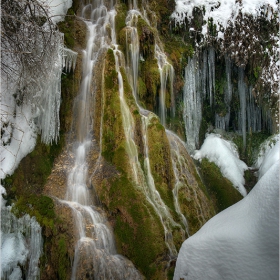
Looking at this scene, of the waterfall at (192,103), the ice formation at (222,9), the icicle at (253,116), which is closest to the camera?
the waterfall at (192,103)

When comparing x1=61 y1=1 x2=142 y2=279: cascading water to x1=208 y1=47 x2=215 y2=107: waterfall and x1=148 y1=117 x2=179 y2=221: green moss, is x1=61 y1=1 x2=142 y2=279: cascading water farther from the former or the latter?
x1=208 y1=47 x2=215 y2=107: waterfall

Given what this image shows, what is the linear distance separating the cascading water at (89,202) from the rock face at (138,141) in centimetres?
7

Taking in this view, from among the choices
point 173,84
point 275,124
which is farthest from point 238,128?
point 173,84

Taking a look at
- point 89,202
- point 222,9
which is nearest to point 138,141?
point 89,202

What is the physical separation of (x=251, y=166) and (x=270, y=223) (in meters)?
7.31

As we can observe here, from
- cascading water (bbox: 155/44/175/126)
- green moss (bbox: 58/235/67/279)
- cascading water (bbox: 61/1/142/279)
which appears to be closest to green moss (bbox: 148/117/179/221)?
cascading water (bbox: 61/1/142/279)

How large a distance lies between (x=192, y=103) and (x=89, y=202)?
525 centimetres

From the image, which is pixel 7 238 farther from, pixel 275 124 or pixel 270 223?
pixel 275 124

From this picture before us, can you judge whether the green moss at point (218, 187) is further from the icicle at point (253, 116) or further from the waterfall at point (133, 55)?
the waterfall at point (133, 55)

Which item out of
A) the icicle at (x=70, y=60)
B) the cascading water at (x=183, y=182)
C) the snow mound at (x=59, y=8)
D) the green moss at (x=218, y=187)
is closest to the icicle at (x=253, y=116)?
the green moss at (x=218, y=187)

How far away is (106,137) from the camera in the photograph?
634cm

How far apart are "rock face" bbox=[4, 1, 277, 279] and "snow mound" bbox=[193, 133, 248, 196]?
434 mm

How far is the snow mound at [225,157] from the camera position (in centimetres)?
842

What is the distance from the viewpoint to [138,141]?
6098mm
